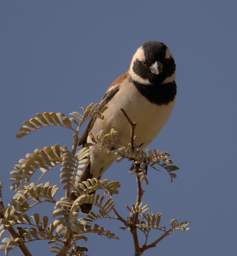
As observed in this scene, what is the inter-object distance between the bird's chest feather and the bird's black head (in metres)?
0.20

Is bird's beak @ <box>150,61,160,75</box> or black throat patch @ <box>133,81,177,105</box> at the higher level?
bird's beak @ <box>150,61,160,75</box>

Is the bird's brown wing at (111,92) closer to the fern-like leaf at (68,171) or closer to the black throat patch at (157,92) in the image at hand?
the black throat patch at (157,92)

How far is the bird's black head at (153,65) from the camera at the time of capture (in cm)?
534

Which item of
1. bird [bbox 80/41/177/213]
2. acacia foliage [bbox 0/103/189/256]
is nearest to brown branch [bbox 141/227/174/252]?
acacia foliage [bbox 0/103/189/256]

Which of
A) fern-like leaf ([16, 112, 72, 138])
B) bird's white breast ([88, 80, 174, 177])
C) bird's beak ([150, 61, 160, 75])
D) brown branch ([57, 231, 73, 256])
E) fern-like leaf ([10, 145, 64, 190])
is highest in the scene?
bird's beak ([150, 61, 160, 75])

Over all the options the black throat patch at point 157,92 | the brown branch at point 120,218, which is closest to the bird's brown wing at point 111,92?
the black throat patch at point 157,92

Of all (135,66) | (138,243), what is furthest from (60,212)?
(135,66)

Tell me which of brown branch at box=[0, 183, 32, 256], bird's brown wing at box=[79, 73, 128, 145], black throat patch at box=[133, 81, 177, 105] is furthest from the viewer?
bird's brown wing at box=[79, 73, 128, 145]

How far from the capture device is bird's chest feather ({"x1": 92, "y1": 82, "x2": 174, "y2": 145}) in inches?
198

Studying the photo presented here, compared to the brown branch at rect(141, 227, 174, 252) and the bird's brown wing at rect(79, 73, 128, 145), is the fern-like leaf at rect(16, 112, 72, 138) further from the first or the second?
the bird's brown wing at rect(79, 73, 128, 145)

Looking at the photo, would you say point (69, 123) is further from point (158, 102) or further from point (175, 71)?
point (175, 71)

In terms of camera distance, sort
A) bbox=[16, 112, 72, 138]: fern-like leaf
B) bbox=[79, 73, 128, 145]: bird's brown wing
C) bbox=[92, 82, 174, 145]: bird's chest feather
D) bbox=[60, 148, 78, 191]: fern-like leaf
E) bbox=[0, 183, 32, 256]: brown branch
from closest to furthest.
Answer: bbox=[0, 183, 32, 256]: brown branch → bbox=[60, 148, 78, 191]: fern-like leaf → bbox=[16, 112, 72, 138]: fern-like leaf → bbox=[92, 82, 174, 145]: bird's chest feather → bbox=[79, 73, 128, 145]: bird's brown wing

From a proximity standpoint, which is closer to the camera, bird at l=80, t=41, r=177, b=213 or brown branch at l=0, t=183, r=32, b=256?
brown branch at l=0, t=183, r=32, b=256

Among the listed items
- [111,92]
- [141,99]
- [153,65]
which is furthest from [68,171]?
[153,65]
